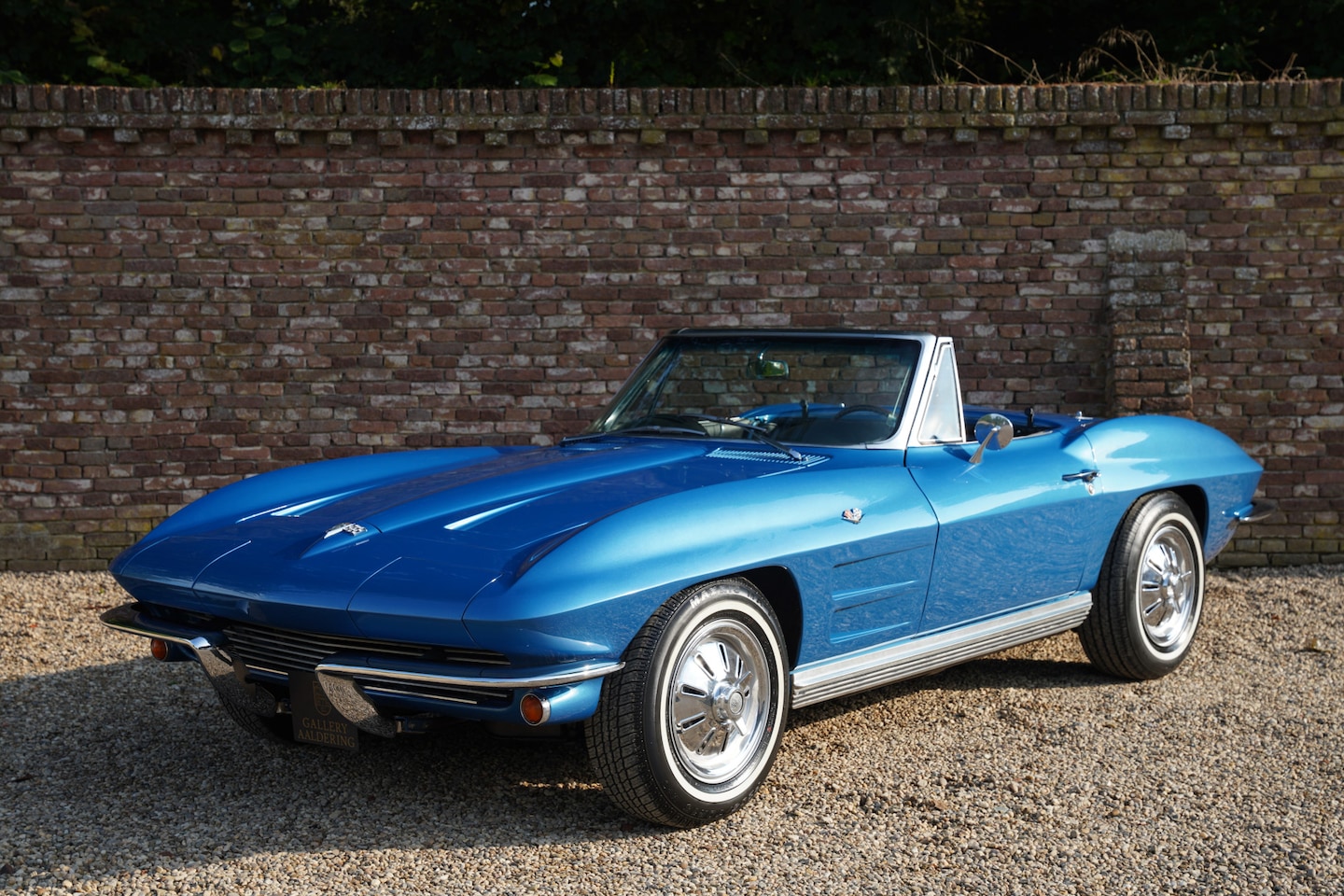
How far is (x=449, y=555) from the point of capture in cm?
333

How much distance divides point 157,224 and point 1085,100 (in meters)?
5.37

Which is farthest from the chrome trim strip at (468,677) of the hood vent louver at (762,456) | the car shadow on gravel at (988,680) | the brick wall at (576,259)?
the brick wall at (576,259)

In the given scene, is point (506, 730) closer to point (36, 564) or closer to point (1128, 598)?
point (1128, 598)

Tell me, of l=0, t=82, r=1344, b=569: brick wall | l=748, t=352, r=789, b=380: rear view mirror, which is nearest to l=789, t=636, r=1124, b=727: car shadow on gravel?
l=748, t=352, r=789, b=380: rear view mirror

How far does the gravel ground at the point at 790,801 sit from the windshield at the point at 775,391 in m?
1.07

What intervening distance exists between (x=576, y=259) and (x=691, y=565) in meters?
4.19

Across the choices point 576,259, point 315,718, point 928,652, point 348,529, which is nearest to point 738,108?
point 576,259

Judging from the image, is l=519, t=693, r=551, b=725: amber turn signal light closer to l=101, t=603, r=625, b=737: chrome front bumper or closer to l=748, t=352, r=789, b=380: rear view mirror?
l=101, t=603, r=625, b=737: chrome front bumper

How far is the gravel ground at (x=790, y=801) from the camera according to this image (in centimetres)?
322

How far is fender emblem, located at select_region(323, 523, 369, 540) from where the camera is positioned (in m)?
3.59

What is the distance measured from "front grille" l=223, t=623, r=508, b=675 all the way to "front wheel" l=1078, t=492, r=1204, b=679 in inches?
108

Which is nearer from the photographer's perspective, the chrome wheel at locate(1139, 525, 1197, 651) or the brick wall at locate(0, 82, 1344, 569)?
the chrome wheel at locate(1139, 525, 1197, 651)

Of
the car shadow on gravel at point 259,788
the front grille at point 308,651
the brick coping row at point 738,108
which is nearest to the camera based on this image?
the front grille at point 308,651

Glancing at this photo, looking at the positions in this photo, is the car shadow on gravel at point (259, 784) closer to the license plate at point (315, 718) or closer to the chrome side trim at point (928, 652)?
the license plate at point (315, 718)
